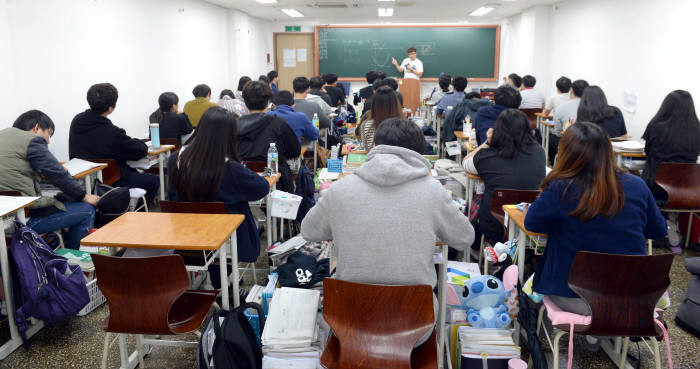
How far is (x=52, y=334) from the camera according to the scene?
290 cm

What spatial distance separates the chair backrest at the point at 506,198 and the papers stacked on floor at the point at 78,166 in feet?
10.0

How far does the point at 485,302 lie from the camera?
2461mm

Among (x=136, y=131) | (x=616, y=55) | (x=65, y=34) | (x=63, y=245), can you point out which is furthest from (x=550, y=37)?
(x=63, y=245)

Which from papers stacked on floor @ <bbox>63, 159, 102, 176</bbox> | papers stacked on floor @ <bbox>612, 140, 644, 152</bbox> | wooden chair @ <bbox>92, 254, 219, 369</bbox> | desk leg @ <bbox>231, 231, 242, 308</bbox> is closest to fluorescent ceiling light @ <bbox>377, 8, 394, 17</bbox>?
papers stacked on floor @ <bbox>612, 140, 644, 152</bbox>

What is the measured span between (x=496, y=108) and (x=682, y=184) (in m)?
1.66

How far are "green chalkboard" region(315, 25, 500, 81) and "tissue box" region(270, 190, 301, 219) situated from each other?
9069 millimetres

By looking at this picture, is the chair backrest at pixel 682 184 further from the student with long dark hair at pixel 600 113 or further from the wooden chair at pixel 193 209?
the wooden chair at pixel 193 209

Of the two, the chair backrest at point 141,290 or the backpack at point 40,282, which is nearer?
the chair backrest at point 141,290

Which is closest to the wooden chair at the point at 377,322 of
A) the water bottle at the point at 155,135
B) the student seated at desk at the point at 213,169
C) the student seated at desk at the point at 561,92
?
Answer: the student seated at desk at the point at 213,169

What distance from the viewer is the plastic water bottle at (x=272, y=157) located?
3.73 meters

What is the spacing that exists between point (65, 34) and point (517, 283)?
487 cm

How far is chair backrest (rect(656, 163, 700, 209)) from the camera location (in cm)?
381

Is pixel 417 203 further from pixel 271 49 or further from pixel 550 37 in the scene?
pixel 271 49

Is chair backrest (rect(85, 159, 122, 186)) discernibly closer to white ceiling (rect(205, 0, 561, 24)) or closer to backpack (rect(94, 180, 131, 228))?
backpack (rect(94, 180, 131, 228))
